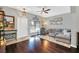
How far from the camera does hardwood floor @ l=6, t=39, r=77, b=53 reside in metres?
2.59

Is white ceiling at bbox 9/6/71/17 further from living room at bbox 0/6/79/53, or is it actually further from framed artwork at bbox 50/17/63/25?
framed artwork at bbox 50/17/63/25

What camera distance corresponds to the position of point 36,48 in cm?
264

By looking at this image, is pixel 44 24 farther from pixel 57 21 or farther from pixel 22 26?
pixel 22 26

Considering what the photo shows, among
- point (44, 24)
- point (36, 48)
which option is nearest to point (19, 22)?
point (44, 24)

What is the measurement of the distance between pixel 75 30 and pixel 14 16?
4.39 feet

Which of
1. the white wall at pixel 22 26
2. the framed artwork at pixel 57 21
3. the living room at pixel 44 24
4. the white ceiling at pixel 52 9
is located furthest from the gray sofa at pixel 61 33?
the white wall at pixel 22 26

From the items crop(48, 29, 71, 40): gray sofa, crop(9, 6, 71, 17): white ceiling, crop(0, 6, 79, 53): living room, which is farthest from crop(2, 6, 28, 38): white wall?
crop(48, 29, 71, 40): gray sofa

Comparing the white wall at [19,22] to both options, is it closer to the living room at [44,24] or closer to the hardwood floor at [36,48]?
the living room at [44,24]

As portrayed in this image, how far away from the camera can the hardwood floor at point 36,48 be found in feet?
8.50

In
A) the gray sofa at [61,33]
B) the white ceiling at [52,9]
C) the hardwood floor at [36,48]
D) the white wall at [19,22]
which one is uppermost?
the white ceiling at [52,9]

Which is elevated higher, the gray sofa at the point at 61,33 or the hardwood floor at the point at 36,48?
the gray sofa at the point at 61,33
